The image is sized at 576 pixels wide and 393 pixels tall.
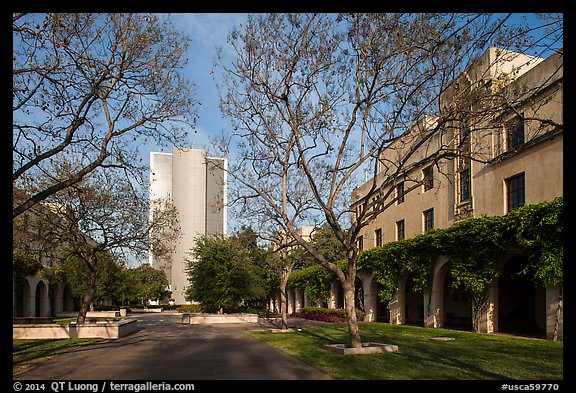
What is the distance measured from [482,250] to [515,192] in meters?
2.90

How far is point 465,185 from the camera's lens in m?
25.4

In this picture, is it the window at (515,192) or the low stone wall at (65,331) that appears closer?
the window at (515,192)

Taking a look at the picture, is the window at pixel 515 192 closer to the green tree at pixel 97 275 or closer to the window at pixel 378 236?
the window at pixel 378 236

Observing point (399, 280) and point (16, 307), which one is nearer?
point (399, 280)

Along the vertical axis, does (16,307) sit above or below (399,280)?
below

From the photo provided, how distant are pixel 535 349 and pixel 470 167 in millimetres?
11597

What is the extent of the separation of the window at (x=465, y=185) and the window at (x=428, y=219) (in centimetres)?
367

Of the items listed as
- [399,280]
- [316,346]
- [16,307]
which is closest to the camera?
[316,346]

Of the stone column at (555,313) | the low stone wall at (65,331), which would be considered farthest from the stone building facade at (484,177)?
the low stone wall at (65,331)

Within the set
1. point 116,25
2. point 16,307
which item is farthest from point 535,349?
point 16,307

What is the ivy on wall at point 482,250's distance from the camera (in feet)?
57.3

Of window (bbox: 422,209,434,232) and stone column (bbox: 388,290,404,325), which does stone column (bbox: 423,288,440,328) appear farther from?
window (bbox: 422,209,434,232)
